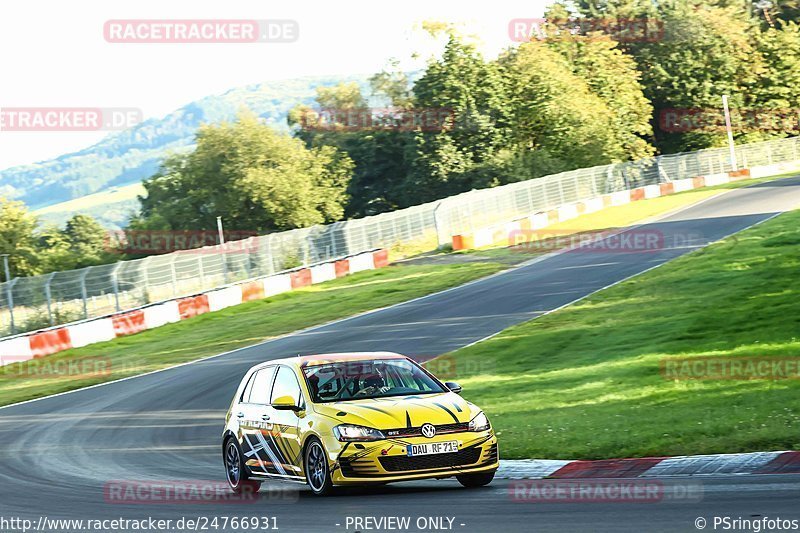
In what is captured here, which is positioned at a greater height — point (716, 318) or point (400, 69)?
point (400, 69)

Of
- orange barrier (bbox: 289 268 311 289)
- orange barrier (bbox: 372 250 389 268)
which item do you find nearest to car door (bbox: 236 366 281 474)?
orange barrier (bbox: 289 268 311 289)

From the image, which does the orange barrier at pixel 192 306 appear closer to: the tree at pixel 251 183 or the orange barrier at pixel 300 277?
the orange barrier at pixel 300 277

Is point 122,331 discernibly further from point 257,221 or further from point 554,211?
point 257,221

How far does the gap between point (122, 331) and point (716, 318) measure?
62.5ft

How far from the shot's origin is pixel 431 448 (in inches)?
392

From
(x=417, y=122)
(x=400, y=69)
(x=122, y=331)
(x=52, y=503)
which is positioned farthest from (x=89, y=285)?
(x=400, y=69)

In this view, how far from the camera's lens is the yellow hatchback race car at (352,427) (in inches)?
392

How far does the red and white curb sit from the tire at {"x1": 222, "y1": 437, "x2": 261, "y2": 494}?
8.70 feet

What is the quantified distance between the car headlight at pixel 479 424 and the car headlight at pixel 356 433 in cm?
86

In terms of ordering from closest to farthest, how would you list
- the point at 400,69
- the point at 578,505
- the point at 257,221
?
the point at 578,505 → the point at 257,221 → the point at 400,69

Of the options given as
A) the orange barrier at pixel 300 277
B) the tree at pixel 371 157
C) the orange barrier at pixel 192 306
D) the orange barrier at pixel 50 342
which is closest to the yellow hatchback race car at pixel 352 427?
the orange barrier at pixel 50 342

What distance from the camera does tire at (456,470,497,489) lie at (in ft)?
34.0

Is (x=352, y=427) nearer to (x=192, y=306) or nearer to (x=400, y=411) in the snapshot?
(x=400, y=411)

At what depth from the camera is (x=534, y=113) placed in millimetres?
74062
